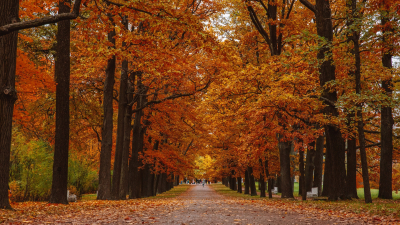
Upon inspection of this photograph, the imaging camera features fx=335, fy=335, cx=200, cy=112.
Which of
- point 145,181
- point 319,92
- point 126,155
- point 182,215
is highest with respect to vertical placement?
point 319,92

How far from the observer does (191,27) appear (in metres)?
9.29

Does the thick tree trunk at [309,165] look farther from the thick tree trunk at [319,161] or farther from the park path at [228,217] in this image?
the park path at [228,217]

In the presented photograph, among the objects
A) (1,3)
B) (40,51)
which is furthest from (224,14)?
(1,3)

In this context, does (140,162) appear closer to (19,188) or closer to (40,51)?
(19,188)

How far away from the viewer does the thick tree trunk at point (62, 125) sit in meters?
11.9

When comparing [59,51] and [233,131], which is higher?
[59,51]

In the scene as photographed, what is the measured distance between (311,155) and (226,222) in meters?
15.6

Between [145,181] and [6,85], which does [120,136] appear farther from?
[145,181]

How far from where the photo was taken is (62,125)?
1210 centimetres

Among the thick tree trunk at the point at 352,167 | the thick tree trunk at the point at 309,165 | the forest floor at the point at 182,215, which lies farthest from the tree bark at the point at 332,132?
the thick tree trunk at the point at 309,165

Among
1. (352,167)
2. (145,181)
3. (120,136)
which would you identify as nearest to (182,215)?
(120,136)

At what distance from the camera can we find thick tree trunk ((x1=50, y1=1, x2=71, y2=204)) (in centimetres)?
1193

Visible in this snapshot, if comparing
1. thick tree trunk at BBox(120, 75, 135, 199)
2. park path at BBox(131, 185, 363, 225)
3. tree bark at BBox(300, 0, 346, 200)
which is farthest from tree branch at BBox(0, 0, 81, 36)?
tree bark at BBox(300, 0, 346, 200)

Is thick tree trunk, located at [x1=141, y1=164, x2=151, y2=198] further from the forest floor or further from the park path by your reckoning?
the park path
